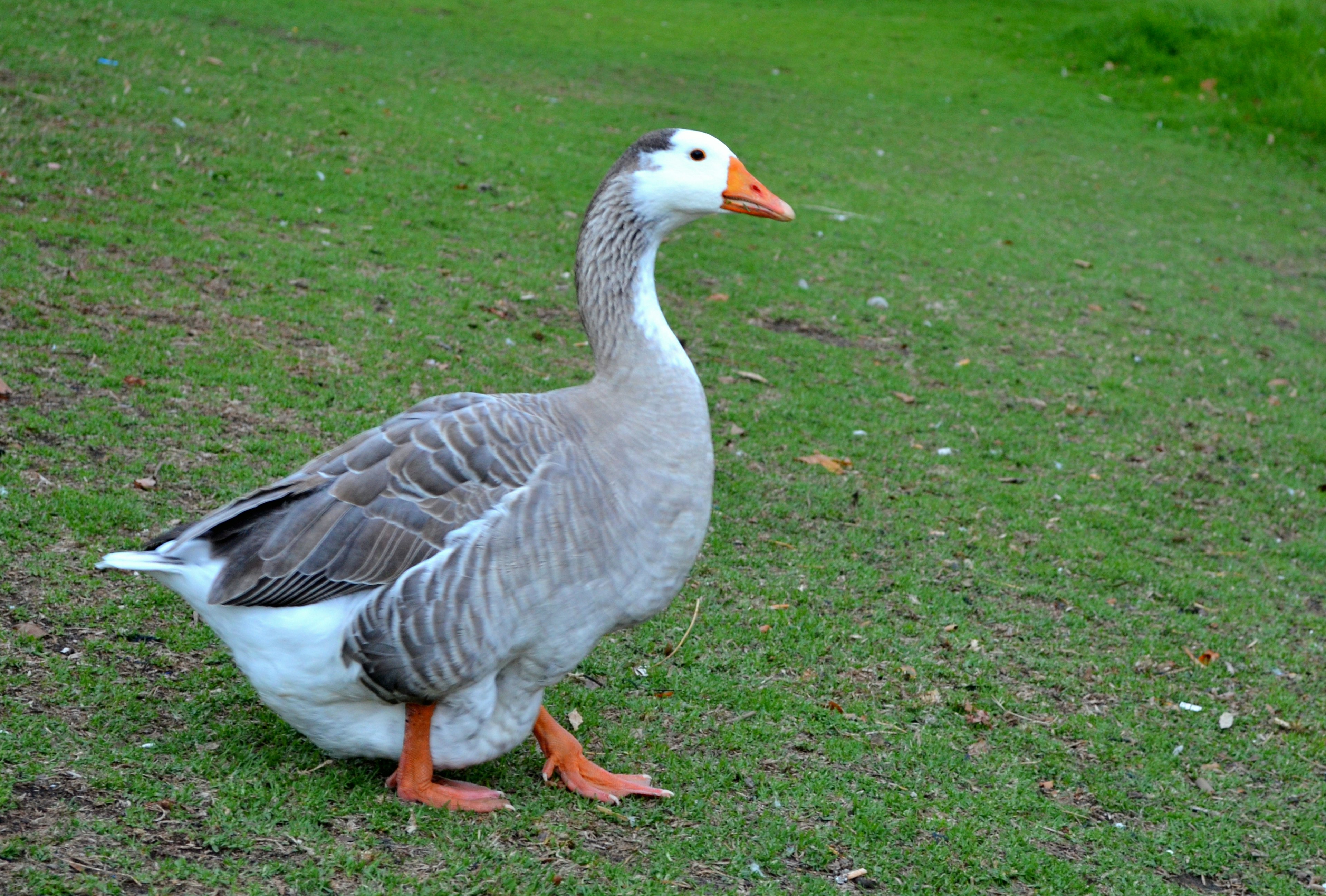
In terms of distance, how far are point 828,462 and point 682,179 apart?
10.6 feet

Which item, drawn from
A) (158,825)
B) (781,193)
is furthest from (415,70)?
(158,825)

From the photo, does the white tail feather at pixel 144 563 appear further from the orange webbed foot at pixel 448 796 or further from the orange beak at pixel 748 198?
the orange beak at pixel 748 198

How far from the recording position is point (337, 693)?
129 inches

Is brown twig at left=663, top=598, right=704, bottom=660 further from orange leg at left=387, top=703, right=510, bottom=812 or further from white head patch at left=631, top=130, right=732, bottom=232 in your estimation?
white head patch at left=631, top=130, right=732, bottom=232

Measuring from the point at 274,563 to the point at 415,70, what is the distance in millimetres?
11740

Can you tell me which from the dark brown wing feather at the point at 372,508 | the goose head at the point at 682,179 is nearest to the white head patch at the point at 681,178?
the goose head at the point at 682,179

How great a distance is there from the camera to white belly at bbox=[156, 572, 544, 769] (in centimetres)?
324

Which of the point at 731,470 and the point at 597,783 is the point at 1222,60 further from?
the point at 597,783

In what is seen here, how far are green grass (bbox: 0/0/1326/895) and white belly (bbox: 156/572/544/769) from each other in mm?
189

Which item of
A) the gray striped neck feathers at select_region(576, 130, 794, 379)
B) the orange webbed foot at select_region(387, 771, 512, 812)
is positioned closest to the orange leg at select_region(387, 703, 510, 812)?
the orange webbed foot at select_region(387, 771, 512, 812)

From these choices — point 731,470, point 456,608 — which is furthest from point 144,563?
point 731,470

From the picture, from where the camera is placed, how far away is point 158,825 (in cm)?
306

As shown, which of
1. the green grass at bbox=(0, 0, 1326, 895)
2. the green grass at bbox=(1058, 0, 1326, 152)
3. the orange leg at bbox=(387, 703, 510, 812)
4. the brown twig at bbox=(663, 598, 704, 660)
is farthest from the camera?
the green grass at bbox=(1058, 0, 1326, 152)

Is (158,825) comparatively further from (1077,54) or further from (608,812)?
(1077,54)
